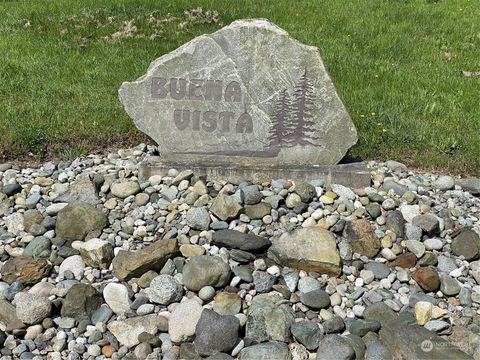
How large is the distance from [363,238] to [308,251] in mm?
443

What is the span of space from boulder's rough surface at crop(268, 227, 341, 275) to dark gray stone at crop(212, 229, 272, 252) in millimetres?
81

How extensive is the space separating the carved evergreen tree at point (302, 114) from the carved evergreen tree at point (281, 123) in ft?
0.14

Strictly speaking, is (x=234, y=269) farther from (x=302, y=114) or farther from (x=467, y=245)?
(x=467, y=245)

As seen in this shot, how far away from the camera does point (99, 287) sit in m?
3.54

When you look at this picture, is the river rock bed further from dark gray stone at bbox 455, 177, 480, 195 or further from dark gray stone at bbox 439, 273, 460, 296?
dark gray stone at bbox 455, 177, 480, 195

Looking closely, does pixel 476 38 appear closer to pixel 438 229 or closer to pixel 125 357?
pixel 438 229

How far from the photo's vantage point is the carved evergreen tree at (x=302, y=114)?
4402 millimetres

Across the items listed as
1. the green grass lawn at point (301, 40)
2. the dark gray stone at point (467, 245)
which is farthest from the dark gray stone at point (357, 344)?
the green grass lawn at point (301, 40)

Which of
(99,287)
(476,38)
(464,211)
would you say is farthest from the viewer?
(476,38)

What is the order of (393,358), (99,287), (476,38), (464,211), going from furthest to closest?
(476,38) → (464,211) → (99,287) → (393,358)

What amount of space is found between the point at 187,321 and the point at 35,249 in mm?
1338

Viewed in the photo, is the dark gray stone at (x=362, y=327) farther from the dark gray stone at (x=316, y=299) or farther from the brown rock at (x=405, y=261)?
the brown rock at (x=405, y=261)

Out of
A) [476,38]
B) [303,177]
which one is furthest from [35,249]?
[476,38]

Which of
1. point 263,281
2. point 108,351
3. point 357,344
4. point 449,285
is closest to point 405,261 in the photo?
point 449,285
